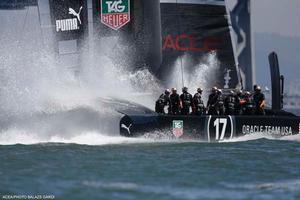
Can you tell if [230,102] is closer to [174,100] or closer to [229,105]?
[229,105]

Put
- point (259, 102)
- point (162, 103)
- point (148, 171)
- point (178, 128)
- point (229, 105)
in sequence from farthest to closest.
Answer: point (259, 102)
point (229, 105)
point (162, 103)
point (178, 128)
point (148, 171)

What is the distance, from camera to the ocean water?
854 cm

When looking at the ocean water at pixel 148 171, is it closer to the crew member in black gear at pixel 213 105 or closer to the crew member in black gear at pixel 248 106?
the crew member in black gear at pixel 213 105

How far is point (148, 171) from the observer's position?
10.0 meters

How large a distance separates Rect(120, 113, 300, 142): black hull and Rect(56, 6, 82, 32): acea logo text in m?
3.64

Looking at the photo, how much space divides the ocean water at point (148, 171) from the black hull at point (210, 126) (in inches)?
15.8

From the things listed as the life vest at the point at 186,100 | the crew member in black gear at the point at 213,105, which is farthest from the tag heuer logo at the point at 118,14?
the crew member in black gear at the point at 213,105

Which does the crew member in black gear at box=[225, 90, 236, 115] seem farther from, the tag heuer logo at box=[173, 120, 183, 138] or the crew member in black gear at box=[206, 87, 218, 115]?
the tag heuer logo at box=[173, 120, 183, 138]

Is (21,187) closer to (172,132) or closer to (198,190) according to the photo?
(198,190)

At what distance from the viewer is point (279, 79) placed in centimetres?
1708

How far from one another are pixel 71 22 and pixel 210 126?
4.20m

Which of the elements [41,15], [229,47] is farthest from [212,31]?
[41,15]

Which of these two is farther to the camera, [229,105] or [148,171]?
[229,105]

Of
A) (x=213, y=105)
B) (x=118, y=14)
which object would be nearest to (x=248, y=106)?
(x=213, y=105)
